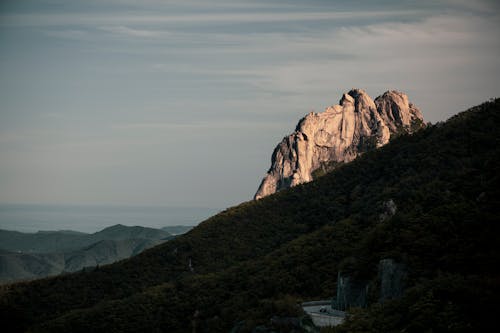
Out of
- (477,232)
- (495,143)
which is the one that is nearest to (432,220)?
(477,232)

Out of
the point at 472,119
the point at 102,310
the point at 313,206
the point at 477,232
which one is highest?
the point at 472,119

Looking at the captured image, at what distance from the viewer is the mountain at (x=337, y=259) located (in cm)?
3358

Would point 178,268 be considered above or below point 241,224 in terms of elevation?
below

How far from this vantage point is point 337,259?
67500 millimetres

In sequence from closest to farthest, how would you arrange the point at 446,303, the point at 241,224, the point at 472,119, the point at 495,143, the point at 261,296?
the point at 446,303, the point at 261,296, the point at 495,143, the point at 472,119, the point at 241,224

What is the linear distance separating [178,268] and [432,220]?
66054mm

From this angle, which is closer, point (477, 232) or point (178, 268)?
point (477, 232)

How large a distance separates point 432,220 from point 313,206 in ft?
216

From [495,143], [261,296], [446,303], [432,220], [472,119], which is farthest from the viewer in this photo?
[472,119]

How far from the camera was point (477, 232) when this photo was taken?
126 feet

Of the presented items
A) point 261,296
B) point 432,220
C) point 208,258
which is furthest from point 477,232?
point 208,258

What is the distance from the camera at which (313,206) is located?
10894 cm

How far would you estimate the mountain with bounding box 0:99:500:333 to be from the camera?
33578 millimetres

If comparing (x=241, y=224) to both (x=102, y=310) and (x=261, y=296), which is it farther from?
(x=261, y=296)
